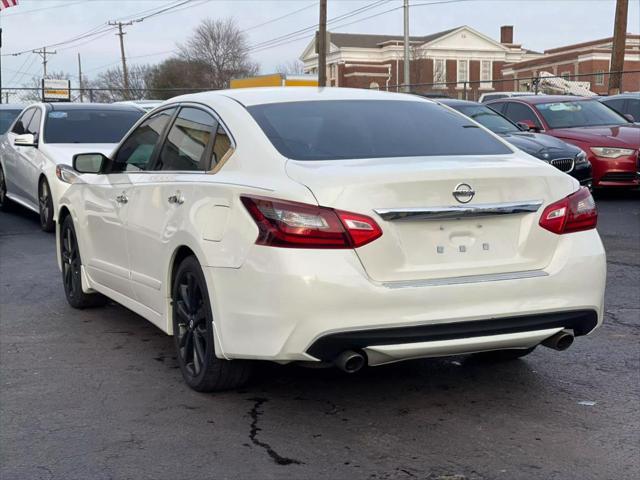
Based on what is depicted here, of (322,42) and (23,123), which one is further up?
(322,42)

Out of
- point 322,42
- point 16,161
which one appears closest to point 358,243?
point 16,161

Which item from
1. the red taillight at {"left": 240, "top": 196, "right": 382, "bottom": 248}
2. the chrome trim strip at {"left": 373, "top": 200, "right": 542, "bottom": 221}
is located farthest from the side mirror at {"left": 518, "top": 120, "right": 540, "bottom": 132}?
the red taillight at {"left": 240, "top": 196, "right": 382, "bottom": 248}

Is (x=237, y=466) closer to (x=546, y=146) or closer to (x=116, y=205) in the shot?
(x=116, y=205)

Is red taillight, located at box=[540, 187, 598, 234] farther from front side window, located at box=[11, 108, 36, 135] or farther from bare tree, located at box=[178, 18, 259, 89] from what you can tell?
bare tree, located at box=[178, 18, 259, 89]

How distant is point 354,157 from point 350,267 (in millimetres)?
721

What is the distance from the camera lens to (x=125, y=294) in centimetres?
593

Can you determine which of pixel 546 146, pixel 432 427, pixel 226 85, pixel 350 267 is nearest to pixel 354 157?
pixel 350 267

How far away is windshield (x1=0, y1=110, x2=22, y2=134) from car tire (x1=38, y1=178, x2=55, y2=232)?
5239 millimetres

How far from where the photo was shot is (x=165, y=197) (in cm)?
519

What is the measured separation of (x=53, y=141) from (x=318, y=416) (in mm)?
8113

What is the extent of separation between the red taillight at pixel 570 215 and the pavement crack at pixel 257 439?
1.59 m

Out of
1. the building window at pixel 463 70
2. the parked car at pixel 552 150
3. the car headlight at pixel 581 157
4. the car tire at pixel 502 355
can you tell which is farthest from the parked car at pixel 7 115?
the building window at pixel 463 70

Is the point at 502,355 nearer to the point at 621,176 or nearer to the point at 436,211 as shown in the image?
the point at 436,211

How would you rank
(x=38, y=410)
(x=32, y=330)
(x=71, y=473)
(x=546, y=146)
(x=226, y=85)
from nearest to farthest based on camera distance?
(x=71, y=473), (x=38, y=410), (x=32, y=330), (x=546, y=146), (x=226, y=85)
